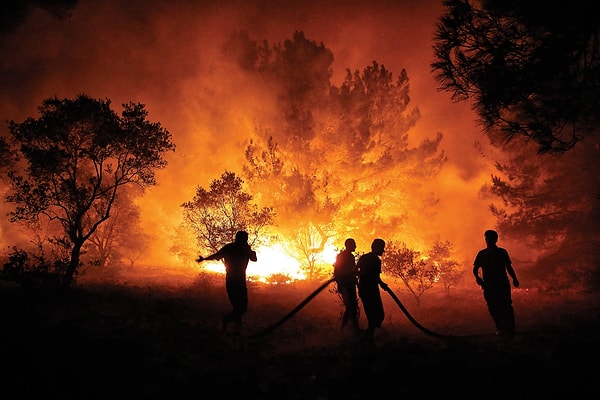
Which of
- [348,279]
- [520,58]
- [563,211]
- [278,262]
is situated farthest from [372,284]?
[278,262]

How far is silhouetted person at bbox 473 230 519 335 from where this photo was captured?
790 centimetres

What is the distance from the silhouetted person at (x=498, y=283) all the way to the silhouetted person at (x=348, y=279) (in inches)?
119

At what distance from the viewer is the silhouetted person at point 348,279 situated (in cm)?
871

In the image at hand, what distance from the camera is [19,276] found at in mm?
10305

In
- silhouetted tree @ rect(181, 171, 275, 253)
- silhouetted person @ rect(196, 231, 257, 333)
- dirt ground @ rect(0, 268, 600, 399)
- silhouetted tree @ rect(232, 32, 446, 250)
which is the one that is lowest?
dirt ground @ rect(0, 268, 600, 399)

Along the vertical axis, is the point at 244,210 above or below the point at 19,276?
above

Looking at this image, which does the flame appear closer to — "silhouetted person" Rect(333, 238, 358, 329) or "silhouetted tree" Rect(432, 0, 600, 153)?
"silhouetted person" Rect(333, 238, 358, 329)

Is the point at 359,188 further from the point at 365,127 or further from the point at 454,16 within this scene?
the point at 454,16

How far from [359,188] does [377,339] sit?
16655mm

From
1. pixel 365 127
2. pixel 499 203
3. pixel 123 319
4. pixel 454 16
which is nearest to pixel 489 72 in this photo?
pixel 454 16

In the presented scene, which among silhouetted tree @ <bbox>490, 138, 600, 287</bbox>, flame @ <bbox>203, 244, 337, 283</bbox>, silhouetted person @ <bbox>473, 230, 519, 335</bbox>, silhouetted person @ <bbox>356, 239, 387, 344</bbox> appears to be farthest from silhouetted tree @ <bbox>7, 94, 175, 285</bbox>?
silhouetted tree @ <bbox>490, 138, 600, 287</bbox>

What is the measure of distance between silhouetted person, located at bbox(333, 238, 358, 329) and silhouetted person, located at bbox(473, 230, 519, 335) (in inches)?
119

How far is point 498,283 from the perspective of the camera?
8023 millimetres

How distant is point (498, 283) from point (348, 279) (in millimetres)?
3692
